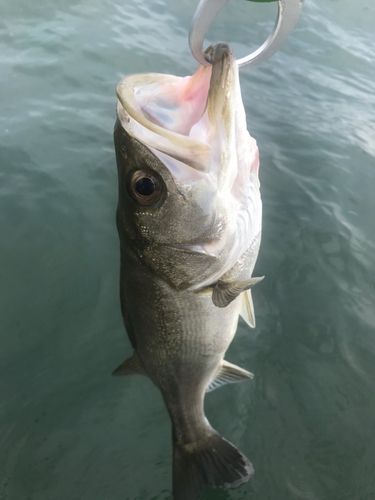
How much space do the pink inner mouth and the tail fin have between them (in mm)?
1871

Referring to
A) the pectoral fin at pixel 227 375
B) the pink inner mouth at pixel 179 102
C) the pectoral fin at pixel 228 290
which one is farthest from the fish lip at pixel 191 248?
the pectoral fin at pixel 227 375

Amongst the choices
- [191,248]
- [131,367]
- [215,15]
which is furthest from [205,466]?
[215,15]

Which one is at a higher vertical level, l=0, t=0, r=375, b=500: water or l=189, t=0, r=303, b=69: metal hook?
l=189, t=0, r=303, b=69: metal hook

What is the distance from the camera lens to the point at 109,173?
15.9 ft

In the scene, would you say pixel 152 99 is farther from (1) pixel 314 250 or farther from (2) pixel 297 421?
(1) pixel 314 250

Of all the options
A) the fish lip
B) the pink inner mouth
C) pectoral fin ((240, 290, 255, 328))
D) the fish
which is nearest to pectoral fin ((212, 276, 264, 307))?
the fish

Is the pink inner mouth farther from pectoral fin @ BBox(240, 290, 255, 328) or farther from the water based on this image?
the water

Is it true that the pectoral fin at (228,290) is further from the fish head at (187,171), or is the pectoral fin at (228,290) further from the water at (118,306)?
the water at (118,306)

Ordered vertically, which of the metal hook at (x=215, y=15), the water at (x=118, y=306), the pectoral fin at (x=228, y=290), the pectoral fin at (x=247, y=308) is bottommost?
the water at (x=118, y=306)

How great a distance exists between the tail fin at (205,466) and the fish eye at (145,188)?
161 cm

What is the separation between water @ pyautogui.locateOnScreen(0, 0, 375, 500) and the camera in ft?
9.86

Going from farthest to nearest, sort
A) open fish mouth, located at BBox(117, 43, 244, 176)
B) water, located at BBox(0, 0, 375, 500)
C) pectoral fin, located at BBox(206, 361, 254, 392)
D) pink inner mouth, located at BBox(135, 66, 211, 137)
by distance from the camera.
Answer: water, located at BBox(0, 0, 375, 500) → pectoral fin, located at BBox(206, 361, 254, 392) → pink inner mouth, located at BBox(135, 66, 211, 137) → open fish mouth, located at BBox(117, 43, 244, 176)

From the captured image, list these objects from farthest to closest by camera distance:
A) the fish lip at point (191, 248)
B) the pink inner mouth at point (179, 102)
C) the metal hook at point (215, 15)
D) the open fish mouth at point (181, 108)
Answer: the fish lip at point (191, 248)
the pink inner mouth at point (179, 102)
the open fish mouth at point (181, 108)
the metal hook at point (215, 15)

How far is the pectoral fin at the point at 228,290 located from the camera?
1864mm
